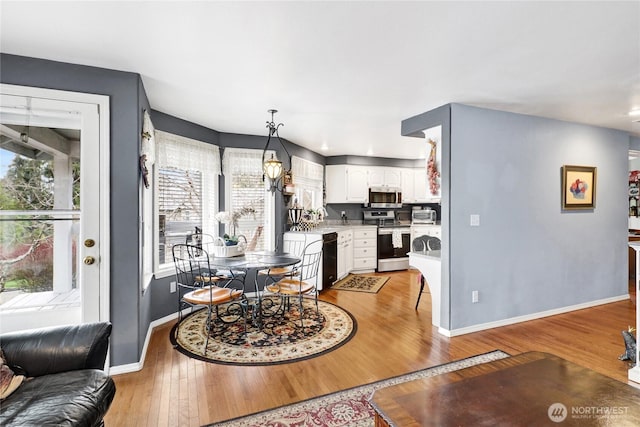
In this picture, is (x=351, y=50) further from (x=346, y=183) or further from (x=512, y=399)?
(x=346, y=183)

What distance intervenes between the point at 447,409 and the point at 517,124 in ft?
11.2

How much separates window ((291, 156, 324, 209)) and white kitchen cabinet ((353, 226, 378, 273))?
98 cm

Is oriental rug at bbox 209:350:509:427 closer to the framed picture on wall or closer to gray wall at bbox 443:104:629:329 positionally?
gray wall at bbox 443:104:629:329

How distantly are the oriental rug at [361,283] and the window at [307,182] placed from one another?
151 cm

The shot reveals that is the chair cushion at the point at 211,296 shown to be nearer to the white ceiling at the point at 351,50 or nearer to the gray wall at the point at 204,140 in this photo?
the gray wall at the point at 204,140

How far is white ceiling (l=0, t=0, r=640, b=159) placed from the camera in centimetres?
175

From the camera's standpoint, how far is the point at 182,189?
4.03 m

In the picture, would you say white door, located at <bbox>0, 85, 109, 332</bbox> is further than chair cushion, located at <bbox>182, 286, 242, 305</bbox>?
No

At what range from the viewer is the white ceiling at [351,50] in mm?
1748

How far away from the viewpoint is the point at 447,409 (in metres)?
1.32

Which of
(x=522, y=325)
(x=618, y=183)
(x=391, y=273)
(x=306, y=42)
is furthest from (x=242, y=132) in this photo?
(x=618, y=183)

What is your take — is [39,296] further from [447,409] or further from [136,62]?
[447,409]

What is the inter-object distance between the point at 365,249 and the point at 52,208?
4.93 metres

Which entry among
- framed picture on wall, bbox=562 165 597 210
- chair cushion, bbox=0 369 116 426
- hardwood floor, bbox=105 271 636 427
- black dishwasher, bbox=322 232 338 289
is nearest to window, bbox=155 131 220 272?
hardwood floor, bbox=105 271 636 427
